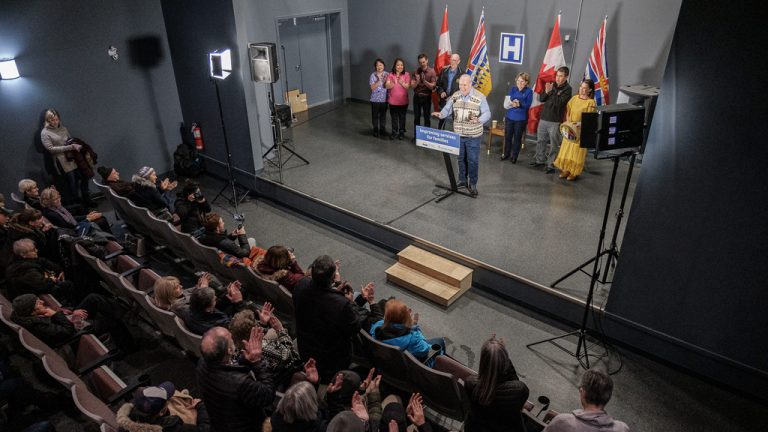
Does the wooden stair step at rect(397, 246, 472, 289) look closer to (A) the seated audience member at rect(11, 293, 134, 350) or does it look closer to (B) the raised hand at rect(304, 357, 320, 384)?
(B) the raised hand at rect(304, 357, 320, 384)

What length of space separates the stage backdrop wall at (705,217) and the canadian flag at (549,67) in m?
4.05

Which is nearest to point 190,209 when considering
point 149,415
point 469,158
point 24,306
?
point 24,306

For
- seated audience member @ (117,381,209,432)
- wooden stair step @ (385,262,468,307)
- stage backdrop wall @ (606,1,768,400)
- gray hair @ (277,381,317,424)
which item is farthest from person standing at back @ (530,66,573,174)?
seated audience member @ (117,381,209,432)

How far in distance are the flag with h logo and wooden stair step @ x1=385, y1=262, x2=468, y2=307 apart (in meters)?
3.87

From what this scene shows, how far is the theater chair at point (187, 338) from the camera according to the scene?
356 cm

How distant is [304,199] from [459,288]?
264 centimetres

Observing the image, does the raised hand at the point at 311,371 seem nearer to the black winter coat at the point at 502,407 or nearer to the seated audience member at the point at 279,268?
the black winter coat at the point at 502,407

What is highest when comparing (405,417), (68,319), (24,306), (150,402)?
(150,402)

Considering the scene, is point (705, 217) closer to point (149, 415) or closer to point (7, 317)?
point (149, 415)

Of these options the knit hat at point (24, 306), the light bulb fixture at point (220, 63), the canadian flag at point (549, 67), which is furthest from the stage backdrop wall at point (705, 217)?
the light bulb fixture at point (220, 63)

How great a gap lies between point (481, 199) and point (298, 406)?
4707 millimetres

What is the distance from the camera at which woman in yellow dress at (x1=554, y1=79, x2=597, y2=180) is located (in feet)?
21.7

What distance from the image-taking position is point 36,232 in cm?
480

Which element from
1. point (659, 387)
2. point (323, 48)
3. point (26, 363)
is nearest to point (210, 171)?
point (323, 48)
